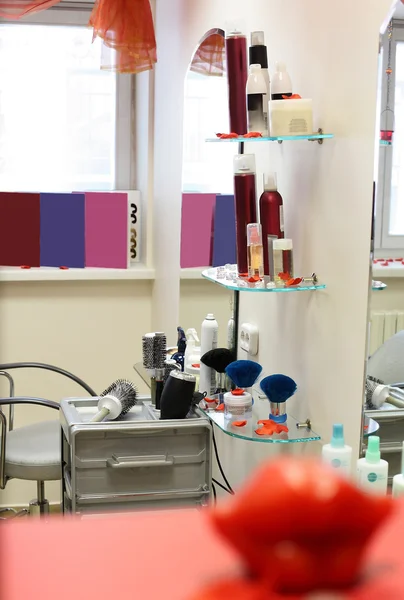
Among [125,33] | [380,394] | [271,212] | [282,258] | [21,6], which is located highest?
[21,6]

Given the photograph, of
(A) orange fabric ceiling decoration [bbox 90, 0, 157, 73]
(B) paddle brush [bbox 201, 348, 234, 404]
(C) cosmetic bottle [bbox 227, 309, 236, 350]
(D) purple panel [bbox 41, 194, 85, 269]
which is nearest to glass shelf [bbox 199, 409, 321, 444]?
(B) paddle brush [bbox 201, 348, 234, 404]

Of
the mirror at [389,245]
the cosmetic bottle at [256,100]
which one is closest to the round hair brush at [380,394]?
the mirror at [389,245]

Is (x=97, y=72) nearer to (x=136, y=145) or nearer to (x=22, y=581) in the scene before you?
(x=136, y=145)

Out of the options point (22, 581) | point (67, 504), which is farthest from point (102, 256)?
point (22, 581)

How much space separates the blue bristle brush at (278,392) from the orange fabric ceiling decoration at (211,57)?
1.02 m

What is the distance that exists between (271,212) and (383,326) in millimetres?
471

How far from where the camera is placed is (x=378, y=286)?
163 cm

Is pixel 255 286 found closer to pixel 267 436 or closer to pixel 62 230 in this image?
pixel 267 436

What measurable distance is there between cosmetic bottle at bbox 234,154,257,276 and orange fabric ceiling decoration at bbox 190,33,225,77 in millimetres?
495

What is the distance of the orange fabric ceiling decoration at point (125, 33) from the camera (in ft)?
9.43

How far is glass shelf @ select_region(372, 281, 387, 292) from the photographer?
162cm

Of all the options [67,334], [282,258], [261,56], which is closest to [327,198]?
[282,258]

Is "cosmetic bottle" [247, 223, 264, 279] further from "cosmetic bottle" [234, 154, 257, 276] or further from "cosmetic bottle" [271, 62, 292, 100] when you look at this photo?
"cosmetic bottle" [271, 62, 292, 100]

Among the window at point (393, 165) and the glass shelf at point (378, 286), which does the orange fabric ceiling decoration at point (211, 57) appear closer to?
the window at point (393, 165)
